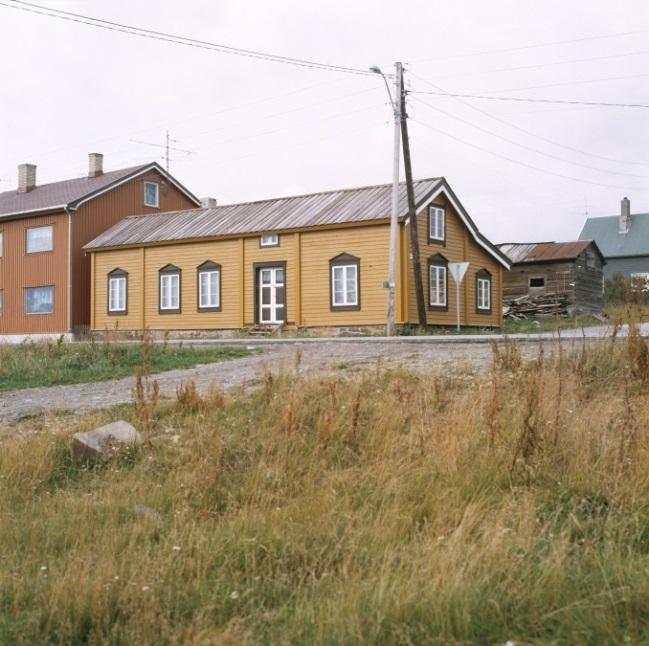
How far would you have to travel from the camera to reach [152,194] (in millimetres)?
40656

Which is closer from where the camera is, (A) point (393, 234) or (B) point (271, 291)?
(A) point (393, 234)

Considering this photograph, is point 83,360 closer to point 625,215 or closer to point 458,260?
point 458,260

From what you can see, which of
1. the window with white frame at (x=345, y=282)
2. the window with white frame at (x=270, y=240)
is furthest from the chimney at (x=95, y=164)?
the window with white frame at (x=345, y=282)

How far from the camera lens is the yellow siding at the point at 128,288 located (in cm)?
3378

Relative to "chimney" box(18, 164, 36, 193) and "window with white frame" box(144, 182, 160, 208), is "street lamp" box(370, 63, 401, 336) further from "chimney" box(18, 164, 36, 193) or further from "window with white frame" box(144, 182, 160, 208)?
"chimney" box(18, 164, 36, 193)

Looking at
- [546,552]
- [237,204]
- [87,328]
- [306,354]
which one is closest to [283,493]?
[546,552]

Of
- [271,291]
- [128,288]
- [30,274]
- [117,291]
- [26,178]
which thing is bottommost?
[271,291]

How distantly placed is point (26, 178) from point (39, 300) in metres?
9.22

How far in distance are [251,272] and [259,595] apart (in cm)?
2650

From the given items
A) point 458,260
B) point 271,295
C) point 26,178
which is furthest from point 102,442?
point 26,178

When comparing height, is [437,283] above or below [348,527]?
above

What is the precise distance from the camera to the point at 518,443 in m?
5.83

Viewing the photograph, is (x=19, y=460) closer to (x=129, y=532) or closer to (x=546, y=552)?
(x=129, y=532)

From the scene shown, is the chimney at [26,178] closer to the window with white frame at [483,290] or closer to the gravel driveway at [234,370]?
the window with white frame at [483,290]
